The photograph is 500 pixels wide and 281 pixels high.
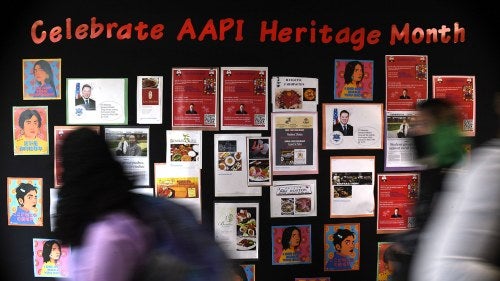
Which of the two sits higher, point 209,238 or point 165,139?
point 165,139

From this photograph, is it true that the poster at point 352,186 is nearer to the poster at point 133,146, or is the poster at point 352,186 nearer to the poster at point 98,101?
the poster at point 133,146

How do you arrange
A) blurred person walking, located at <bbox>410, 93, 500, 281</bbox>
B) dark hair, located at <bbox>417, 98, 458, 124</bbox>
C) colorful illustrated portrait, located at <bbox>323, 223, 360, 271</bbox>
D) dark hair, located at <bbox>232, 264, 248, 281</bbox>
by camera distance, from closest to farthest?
blurred person walking, located at <bbox>410, 93, 500, 281</bbox> < dark hair, located at <bbox>417, 98, 458, 124</bbox> < dark hair, located at <bbox>232, 264, 248, 281</bbox> < colorful illustrated portrait, located at <bbox>323, 223, 360, 271</bbox>

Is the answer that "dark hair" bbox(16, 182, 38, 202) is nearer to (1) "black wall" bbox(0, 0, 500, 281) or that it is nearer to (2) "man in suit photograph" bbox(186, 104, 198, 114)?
(1) "black wall" bbox(0, 0, 500, 281)

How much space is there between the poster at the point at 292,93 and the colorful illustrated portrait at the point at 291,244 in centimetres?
88

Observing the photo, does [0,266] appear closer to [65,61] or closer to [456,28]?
[65,61]

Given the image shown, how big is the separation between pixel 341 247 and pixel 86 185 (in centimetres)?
216

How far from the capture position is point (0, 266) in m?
3.10

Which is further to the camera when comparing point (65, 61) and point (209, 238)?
point (65, 61)

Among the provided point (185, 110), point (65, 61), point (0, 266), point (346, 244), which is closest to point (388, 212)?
point (346, 244)

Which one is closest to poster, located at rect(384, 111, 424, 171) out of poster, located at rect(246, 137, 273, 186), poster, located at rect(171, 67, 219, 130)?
poster, located at rect(246, 137, 273, 186)

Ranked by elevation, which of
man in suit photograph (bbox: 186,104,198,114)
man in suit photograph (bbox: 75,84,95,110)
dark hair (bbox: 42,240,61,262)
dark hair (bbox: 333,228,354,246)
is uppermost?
man in suit photograph (bbox: 75,84,95,110)

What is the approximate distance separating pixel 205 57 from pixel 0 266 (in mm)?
2161

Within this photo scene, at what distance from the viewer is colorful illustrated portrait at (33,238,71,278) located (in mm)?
3059

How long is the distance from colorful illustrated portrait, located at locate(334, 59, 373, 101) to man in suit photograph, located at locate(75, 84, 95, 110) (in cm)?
177
